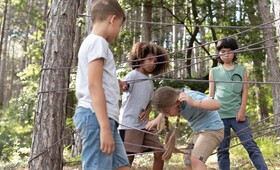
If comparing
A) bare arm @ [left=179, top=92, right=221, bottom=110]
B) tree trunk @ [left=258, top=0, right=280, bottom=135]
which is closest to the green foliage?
tree trunk @ [left=258, top=0, right=280, bottom=135]

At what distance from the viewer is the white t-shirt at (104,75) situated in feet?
7.14

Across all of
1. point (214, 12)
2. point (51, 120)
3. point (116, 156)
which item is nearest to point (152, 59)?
point (51, 120)

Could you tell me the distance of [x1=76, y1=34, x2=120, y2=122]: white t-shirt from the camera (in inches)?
85.7

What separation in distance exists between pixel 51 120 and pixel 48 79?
0.34m

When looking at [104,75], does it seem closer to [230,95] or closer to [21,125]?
[230,95]

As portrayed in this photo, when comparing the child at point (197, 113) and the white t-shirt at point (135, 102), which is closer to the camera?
the child at point (197, 113)

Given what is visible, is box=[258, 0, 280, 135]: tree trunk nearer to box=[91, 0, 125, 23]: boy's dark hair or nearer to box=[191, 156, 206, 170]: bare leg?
box=[191, 156, 206, 170]: bare leg

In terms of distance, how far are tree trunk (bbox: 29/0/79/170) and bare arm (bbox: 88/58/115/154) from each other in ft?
4.34

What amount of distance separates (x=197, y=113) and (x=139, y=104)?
1.91ft

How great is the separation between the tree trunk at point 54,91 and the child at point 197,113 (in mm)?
842

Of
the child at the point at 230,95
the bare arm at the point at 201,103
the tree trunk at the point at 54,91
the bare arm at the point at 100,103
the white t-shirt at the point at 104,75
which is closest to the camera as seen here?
the bare arm at the point at 100,103

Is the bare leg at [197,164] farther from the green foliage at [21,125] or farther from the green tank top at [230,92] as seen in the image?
the green foliage at [21,125]

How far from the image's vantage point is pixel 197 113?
3211mm

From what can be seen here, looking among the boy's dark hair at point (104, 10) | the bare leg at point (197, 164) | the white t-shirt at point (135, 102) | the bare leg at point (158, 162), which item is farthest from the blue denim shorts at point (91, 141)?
the bare leg at point (158, 162)
